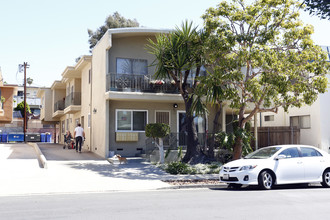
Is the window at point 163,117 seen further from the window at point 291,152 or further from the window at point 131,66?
the window at point 291,152

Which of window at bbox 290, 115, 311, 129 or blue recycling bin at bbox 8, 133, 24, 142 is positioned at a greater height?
window at bbox 290, 115, 311, 129

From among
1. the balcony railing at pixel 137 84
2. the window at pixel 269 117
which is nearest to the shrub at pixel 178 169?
the balcony railing at pixel 137 84

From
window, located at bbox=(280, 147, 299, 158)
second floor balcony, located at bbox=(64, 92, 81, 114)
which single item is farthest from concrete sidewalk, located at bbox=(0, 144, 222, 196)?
second floor balcony, located at bbox=(64, 92, 81, 114)

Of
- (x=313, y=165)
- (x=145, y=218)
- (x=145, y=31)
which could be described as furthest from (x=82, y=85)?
(x=145, y=218)

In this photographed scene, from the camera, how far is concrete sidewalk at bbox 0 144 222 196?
40.3 feet

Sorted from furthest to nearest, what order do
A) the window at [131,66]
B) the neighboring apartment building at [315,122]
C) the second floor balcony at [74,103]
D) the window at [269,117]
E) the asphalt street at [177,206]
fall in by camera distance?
the window at [269,117] → the second floor balcony at [74,103] → the neighboring apartment building at [315,122] → the window at [131,66] → the asphalt street at [177,206]

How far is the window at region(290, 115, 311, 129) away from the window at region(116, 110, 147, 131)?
10.2 m

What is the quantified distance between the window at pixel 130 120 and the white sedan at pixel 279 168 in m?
8.86

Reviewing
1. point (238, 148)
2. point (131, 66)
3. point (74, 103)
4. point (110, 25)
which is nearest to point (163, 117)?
point (131, 66)

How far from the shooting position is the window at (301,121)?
23641 millimetres

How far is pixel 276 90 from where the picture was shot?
15492 millimetres

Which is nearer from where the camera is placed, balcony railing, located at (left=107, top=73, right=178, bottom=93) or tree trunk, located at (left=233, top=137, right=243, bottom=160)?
tree trunk, located at (left=233, top=137, right=243, bottom=160)

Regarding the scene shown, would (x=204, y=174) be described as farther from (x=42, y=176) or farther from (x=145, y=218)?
(x=145, y=218)

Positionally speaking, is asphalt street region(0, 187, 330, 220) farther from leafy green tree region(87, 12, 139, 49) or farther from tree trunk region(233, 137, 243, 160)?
leafy green tree region(87, 12, 139, 49)
